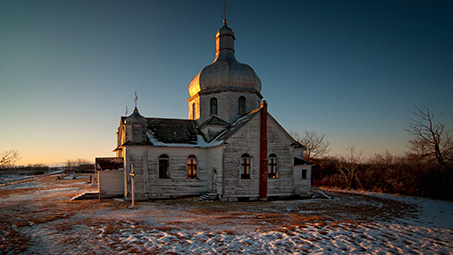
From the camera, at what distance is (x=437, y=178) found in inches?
825

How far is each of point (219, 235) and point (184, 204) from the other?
7.83m

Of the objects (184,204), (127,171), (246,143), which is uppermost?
(246,143)

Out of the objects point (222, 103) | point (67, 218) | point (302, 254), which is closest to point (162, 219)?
point (67, 218)

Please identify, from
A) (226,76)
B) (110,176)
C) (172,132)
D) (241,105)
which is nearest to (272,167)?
(241,105)

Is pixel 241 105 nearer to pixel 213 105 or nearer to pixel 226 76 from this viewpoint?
pixel 213 105

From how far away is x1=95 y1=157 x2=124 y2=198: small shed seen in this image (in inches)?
782

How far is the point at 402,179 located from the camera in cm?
2359

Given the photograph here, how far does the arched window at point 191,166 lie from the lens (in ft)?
68.6

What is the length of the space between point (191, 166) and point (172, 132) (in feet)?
11.0

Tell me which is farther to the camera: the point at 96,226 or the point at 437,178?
the point at 437,178

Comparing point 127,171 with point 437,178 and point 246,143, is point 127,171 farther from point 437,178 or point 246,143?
point 437,178

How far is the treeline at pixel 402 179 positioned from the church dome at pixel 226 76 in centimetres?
1368

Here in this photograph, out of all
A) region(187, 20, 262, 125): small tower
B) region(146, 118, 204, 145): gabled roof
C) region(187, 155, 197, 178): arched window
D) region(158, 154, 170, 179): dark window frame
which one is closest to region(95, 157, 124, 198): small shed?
region(158, 154, 170, 179): dark window frame

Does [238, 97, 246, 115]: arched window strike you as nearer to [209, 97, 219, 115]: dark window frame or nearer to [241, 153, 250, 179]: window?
[209, 97, 219, 115]: dark window frame
